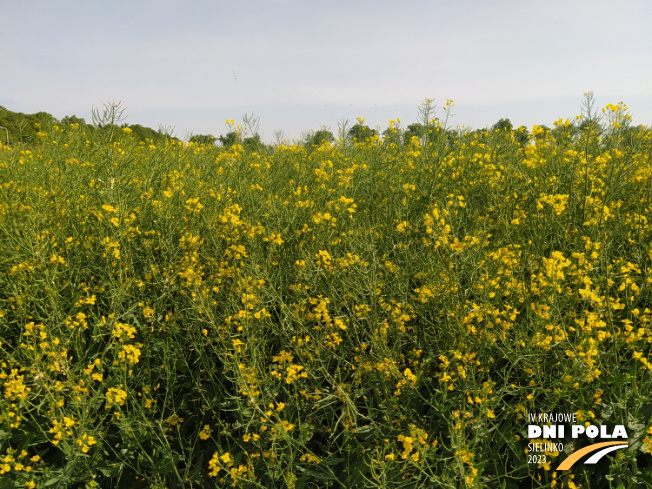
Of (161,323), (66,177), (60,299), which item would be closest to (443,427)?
(161,323)

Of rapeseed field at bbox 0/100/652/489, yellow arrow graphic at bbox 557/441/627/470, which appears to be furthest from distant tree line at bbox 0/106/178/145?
yellow arrow graphic at bbox 557/441/627/470

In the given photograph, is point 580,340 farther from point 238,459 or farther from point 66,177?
point 66,177

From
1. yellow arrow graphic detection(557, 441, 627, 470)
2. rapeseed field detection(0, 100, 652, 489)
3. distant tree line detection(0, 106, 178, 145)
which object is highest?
distant tree line detection(0, 106, 178, 145)

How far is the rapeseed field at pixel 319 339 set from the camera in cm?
178

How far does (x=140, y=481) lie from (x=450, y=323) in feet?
5.75

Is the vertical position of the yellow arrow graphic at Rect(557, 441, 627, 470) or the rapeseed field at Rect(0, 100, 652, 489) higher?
the rapeseed field at Rect(0, 100, 652, 489)

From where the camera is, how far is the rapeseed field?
5.84ft

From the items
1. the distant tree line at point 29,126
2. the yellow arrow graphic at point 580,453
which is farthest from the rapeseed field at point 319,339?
the distant tree line at point 29,126

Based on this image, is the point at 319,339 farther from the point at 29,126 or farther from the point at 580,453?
the point at 29,126

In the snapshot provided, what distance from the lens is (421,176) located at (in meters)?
3.28

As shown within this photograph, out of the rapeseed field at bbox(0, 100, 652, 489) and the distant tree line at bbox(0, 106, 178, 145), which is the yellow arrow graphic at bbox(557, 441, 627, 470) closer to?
the rapeseed field at bbox(0, 100, 652, 489)

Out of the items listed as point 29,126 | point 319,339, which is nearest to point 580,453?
point 319,339

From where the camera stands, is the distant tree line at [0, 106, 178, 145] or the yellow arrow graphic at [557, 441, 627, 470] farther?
the distant tree line at [0, 106, 178, 145]

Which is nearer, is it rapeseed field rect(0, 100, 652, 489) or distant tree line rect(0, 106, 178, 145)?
rapeseed field rect(0, 100, 652, 489)
